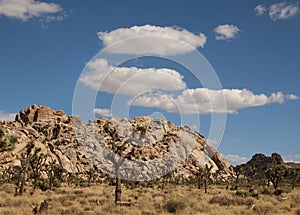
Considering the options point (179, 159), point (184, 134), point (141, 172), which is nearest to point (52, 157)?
point (141, 172)

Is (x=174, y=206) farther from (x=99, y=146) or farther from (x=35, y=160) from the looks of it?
(x=99, y=146)

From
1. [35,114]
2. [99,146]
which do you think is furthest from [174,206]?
[35,114]

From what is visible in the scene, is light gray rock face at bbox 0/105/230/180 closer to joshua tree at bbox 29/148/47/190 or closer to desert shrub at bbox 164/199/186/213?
joshua tree at bbox 29/148/47/190

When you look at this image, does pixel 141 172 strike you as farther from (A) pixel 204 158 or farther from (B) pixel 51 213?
(B) pixel 51 213

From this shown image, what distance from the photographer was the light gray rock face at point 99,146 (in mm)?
99938

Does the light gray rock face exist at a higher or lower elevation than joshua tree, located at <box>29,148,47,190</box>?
higher

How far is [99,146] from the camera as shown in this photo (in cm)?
11519

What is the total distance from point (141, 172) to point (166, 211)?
77948mm

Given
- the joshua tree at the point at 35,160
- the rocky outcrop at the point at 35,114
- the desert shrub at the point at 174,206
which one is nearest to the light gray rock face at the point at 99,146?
the rocky outcrop at the point at 35,114

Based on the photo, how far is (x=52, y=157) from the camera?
315 feet

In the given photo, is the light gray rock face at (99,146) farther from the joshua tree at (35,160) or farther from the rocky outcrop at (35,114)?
the joshua tree at (35,160)

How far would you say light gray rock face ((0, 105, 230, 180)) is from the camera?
3935 inches

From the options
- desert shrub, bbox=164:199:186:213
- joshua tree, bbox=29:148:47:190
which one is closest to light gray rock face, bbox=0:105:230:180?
joshua tree, bbox=29:148:47:190

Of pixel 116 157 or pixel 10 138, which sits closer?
pixel 10 138
